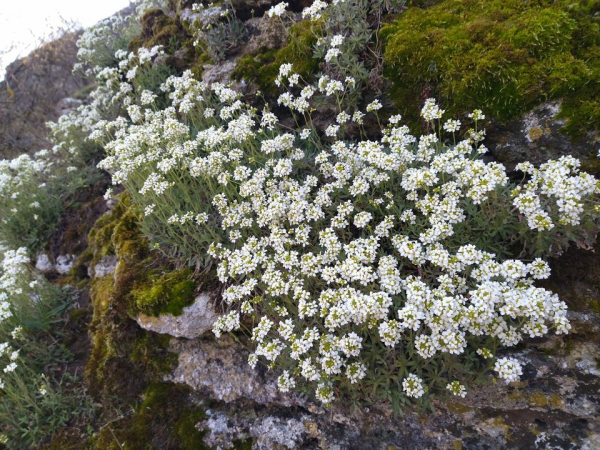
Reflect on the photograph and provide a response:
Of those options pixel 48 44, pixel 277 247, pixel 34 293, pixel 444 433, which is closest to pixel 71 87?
pixel 48 44

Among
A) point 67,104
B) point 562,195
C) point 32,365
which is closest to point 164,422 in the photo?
point 32,365

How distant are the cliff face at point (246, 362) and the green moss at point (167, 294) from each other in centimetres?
2

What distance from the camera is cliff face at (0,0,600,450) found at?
311 centimetres

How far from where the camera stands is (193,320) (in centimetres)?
444

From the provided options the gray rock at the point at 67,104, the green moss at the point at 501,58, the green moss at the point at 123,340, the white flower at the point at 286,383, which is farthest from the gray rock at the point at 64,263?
the gray rock at the point at 67,104

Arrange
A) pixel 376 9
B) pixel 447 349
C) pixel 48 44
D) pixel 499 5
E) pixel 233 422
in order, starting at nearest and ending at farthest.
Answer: pixel 447 349 < pixel 233 422 < pixel 499 5 < pixel 376 9 < pixel 48 44

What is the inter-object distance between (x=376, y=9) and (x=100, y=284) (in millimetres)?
5958

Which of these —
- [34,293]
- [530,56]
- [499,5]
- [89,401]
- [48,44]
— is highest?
[48,44]

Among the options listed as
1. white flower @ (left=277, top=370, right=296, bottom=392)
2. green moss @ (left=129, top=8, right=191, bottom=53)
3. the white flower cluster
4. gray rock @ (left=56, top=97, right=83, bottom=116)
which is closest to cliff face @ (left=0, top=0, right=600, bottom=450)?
white flower @ (left=277, top=370, right=296, bottom=392)

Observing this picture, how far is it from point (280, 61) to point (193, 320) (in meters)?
4.35

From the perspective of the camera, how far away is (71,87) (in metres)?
14.1

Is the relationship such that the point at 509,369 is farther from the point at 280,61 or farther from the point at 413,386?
the point at 280,61

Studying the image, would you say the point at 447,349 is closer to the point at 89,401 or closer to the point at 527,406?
the point at 527,406

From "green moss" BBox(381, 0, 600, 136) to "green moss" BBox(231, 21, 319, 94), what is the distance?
53.6 inches
